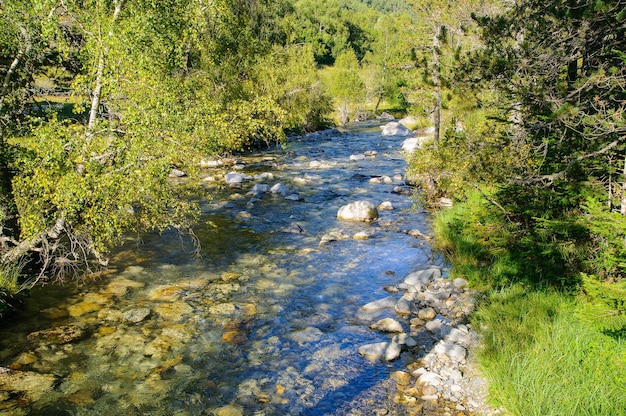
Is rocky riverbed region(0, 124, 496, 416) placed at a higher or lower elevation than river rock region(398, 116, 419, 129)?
lower

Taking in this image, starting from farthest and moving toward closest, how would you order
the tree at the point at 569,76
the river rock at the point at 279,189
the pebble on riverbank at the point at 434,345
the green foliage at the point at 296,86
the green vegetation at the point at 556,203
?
the green foliage at the point at 296,86 → the river rock at the point at 279,189 → the pebble on riverbank at the point at 434,345 → the tree at the point at 569,76 → the green vegetation at the point at 556,203

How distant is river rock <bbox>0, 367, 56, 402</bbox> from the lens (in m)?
7.52

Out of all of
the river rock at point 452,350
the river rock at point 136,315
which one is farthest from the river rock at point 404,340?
the river rock at point 136,315

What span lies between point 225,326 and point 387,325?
3.45m

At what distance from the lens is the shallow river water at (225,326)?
7.63 meters

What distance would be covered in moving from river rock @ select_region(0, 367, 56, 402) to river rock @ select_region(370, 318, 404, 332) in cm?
608

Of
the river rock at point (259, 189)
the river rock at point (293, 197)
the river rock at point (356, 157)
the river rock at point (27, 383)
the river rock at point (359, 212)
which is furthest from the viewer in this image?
the river rock at point (356, 157)

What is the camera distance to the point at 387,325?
9883mm

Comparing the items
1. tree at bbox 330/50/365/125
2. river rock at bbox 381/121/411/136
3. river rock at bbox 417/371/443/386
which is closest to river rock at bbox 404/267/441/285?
river rock at bbox 417/371/443/386

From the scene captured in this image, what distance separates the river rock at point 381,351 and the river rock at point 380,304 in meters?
1.79

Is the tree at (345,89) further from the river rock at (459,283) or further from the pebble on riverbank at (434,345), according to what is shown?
the pebble on riverbank at (434,345)

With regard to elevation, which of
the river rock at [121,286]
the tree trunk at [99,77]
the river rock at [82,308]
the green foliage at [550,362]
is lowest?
the river rock at [121,286]

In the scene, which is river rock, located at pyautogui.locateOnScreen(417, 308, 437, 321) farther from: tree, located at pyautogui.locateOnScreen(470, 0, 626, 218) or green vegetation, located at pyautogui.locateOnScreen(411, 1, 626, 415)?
tree, located at pyautogui.locateOnScreen(470, 0, 626, 218)

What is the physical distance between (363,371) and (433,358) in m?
1.26
